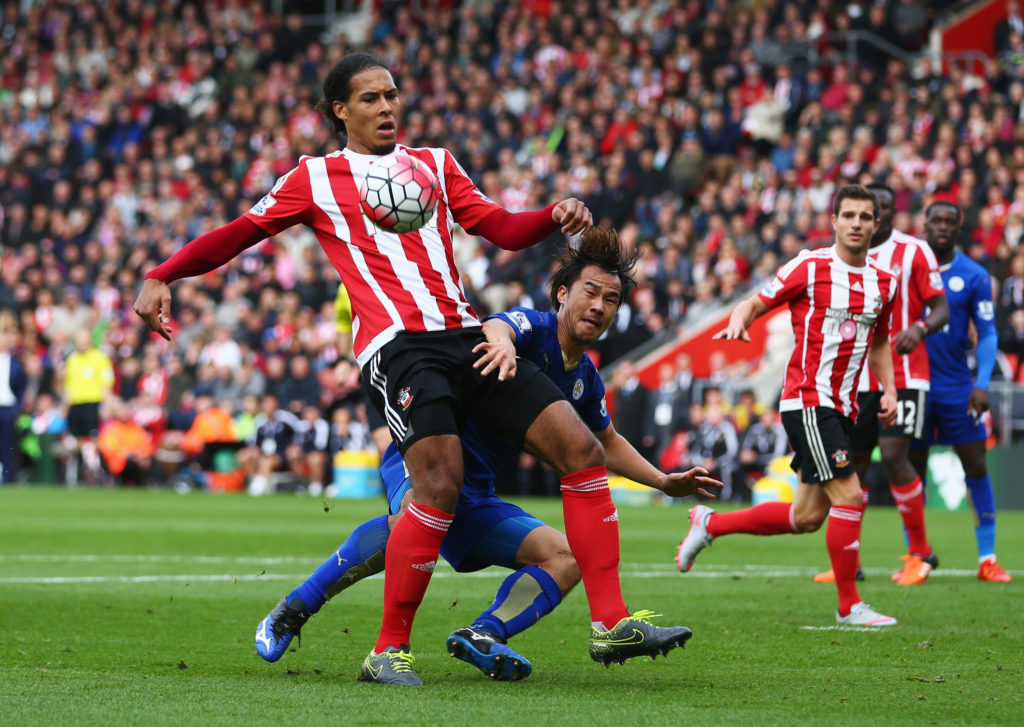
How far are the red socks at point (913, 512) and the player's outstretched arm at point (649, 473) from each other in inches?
156

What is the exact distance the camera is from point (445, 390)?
4949 mm

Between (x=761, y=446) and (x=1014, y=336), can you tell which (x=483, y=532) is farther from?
(x=761, y=446)

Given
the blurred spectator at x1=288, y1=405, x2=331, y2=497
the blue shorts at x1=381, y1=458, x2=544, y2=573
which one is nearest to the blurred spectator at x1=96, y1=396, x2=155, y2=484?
the blurred spectator at x1=288, y1=405, x2=331, y2=497

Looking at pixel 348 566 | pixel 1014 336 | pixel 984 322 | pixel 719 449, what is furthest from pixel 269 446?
pixel 348 566

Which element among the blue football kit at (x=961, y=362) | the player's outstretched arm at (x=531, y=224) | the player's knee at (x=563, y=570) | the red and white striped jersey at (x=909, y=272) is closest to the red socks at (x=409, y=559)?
the player's knee at (x=563, y=570)

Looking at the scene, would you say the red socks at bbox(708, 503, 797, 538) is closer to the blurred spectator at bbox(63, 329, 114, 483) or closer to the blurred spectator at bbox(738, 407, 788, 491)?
the blurred spectator at bbox(738, 407, 788, 491)

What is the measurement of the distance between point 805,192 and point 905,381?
10811 millimetres

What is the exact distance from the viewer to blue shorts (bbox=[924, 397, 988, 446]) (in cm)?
962

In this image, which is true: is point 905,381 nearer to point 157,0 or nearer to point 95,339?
point 95,339

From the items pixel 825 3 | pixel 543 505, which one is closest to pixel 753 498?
pixel 543 505

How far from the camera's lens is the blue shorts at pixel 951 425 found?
9.62m

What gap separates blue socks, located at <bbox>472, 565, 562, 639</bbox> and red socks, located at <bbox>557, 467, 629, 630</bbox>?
28 cm

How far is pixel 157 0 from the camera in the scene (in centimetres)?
3262

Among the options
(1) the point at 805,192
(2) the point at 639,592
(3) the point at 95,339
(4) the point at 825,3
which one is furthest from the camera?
(3) the point at 95,339
